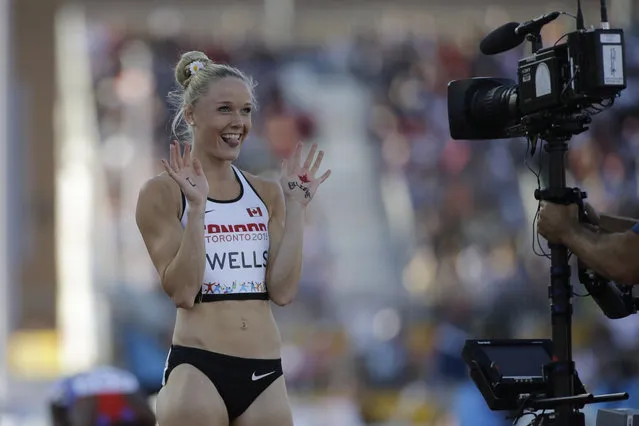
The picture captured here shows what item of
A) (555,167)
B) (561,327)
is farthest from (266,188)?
(561,327)

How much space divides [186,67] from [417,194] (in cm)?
841

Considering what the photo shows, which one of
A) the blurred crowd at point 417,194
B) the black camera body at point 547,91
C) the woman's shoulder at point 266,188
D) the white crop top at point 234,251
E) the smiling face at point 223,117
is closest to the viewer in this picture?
the black camera body at point 547,91

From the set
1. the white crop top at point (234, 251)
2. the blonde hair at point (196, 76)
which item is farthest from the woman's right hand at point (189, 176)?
the blonde hair at point (196, 76)

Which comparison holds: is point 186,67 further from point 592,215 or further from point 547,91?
point 592,215

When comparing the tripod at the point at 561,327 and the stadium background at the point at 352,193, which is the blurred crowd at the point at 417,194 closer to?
the stadium background at the point at 352,193

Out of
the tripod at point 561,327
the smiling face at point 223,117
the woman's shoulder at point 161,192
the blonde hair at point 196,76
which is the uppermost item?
the blonde hair at point 196,76

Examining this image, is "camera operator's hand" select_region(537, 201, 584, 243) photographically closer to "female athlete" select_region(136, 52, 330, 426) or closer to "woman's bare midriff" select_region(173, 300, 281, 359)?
"female athlete" select_region(136, 52, 330, 426)

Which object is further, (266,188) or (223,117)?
(266,188)

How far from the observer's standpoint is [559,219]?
13.3 ft

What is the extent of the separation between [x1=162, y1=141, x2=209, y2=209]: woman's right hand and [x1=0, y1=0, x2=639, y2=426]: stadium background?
24.6ft

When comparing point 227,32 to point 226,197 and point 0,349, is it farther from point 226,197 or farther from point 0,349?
point 226,197

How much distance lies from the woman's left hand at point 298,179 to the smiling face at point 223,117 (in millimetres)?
179

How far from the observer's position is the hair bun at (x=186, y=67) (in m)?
4.25

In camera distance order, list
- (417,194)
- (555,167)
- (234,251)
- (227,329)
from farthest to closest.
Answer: (417,194)
(555,167)
(234,251)
(227,329)
